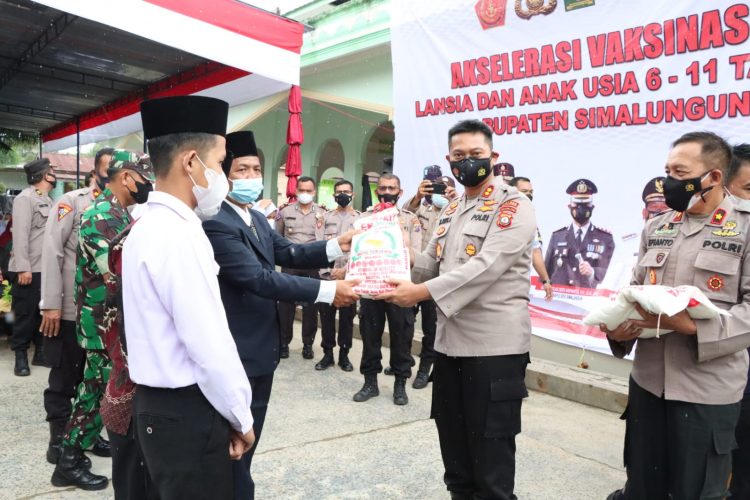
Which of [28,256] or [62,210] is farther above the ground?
[62,210]

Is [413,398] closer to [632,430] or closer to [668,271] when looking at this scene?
[632,430]

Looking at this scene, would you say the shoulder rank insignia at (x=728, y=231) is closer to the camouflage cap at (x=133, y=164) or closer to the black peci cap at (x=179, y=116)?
the black peci cap at (x=179, y=116)

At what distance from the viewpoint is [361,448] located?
345cm

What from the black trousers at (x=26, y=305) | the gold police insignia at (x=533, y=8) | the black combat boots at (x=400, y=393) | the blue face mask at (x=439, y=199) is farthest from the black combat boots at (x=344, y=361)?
the gold police insignia at (x=533, y=8)

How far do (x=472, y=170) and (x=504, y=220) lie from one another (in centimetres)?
28

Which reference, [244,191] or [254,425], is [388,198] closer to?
[244,191]

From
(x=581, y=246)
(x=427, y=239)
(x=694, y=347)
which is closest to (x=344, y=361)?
(x=427, y=239)

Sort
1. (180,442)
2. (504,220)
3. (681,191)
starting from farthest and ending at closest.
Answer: (504,220)
(681,191)
(180,442)

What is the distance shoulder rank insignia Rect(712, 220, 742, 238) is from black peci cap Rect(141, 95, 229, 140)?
1799 millimetres

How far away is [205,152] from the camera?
1.69 metres

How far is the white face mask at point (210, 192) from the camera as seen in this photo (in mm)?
1658

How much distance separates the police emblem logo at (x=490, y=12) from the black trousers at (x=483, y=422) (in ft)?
12.8

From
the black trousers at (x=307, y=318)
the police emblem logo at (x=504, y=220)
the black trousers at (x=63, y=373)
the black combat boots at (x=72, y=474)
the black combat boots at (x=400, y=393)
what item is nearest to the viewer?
the police emblem logo at (x=504, y=220)

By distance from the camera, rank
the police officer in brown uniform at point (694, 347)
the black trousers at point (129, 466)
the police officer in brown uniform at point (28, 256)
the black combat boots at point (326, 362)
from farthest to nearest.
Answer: the black combat boots at point (326, 362) < the police officer in brown uniform at point (28, 256) < the police officer in brown uniform at point (694, 347) < the black trousers at point (129, 466)
